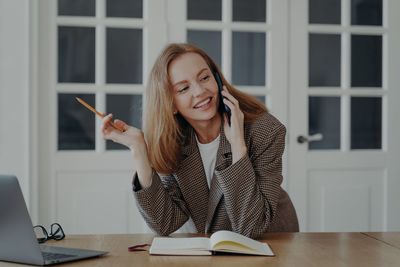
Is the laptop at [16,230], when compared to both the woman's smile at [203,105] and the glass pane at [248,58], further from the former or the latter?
the glass pane at [248,58]

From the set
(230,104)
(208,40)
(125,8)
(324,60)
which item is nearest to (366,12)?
(324,60)

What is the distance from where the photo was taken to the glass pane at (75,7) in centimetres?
327

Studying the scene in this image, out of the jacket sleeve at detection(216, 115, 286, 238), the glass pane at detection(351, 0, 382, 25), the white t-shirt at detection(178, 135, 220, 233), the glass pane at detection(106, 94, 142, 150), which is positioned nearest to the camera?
the jacket sleeve at detection(216, 115, 286, 238)

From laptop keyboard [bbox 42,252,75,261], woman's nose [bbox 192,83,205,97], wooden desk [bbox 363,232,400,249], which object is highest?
woman's nose [bbox 192,83,205,97]

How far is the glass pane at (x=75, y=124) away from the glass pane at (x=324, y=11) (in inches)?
54.0

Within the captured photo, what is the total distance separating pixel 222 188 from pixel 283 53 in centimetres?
178

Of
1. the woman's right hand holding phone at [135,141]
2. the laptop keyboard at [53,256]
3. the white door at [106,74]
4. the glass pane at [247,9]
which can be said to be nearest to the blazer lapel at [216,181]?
the woman's right hand holding phone at [135,141]

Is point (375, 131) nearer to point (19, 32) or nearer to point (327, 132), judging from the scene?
point (327, 132)

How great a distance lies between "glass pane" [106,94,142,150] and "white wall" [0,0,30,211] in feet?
1.49

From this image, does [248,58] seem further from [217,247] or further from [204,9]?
[217,247]

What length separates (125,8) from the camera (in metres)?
3.32

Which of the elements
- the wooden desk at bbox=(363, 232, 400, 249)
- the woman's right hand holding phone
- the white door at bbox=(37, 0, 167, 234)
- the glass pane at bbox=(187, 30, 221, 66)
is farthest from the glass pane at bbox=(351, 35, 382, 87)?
the woman's right hand holding phone

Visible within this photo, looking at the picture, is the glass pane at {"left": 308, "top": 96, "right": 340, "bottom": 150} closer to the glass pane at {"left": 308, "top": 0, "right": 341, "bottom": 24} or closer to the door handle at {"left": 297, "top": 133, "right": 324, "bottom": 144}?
the door handle at {"left": 297, "top": 133, "right": 324, "bottom": 144}

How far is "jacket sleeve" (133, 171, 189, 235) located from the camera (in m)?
1.82
